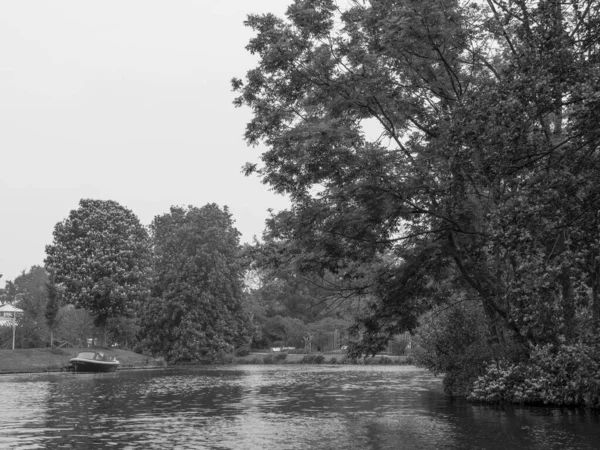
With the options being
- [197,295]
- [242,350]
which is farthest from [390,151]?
[242,350]

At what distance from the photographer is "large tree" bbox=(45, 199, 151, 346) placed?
78.7m

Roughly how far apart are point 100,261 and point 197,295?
12.9 metres

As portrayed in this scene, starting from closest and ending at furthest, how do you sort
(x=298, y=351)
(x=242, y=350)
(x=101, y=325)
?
(x=101, y=325), (x=242, y=350), (x=298, y=351)

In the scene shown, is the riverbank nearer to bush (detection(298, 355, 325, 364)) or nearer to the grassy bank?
bush (detection(298, 355, 325, 364))

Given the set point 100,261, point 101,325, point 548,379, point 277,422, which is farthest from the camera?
point 101,325

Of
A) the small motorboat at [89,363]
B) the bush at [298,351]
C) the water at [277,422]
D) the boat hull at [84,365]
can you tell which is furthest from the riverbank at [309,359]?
the water at [277,422]

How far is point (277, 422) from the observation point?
2319 centimetres

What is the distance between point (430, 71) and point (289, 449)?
15772 millimetres

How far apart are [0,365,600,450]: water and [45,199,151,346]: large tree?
4205cm

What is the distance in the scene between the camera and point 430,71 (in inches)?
1044

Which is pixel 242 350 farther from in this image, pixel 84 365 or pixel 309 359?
pixel 84 365

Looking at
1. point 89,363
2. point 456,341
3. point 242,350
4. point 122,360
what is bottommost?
point 122,360

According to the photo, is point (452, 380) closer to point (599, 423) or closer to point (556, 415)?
point (556, 415)

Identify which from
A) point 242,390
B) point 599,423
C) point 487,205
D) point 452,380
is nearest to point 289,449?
point 599,423
